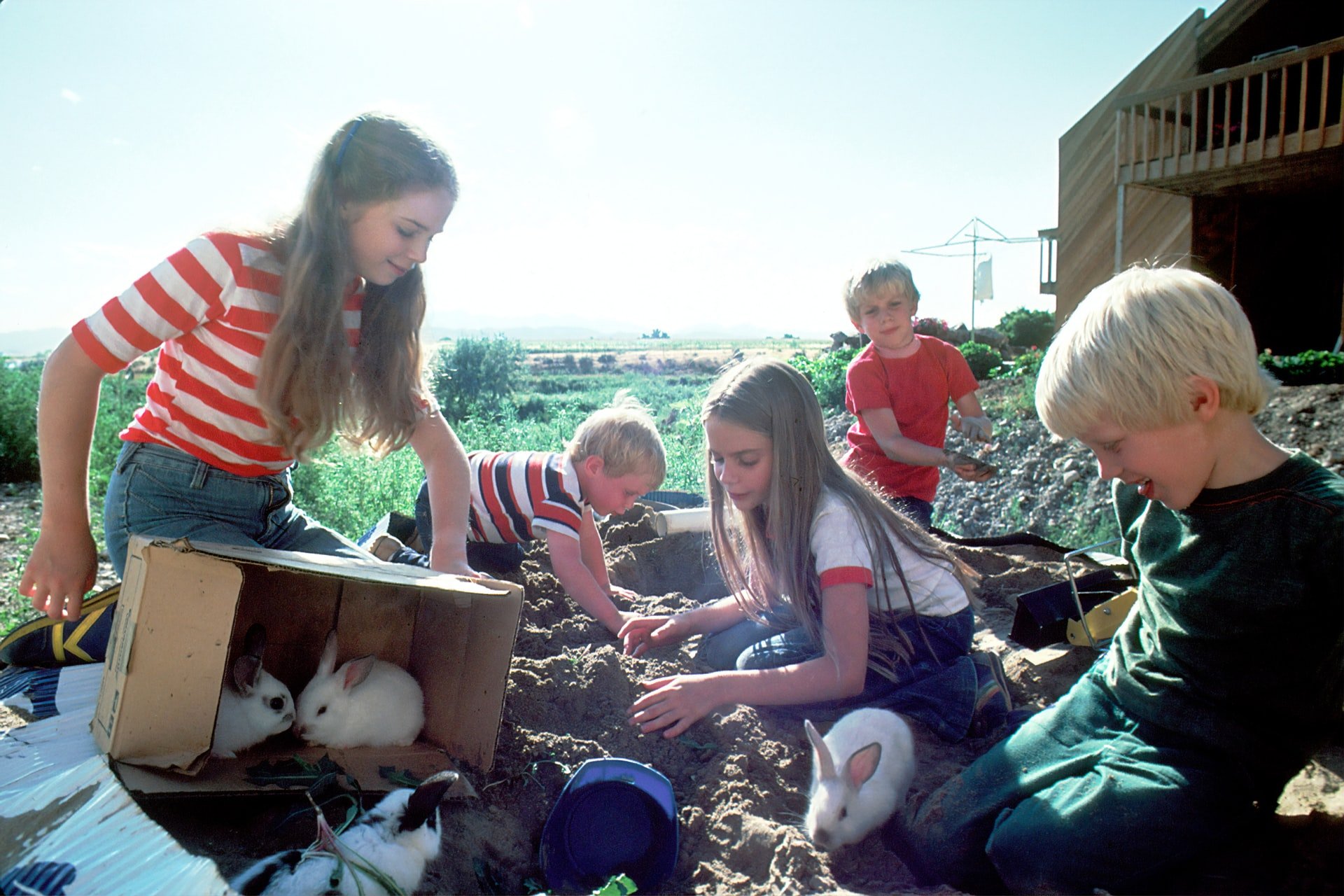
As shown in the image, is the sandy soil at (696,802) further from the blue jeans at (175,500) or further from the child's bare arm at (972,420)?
the child's bare arm at (972,420)

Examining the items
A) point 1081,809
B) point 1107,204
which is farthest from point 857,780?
point 1107,204

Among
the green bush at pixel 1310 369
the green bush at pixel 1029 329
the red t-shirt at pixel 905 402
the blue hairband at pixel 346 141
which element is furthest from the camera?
the green bush at pixel 1029 329

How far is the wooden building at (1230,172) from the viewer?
852cm

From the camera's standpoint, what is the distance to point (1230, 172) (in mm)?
9406

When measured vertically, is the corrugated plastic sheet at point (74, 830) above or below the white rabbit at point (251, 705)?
above

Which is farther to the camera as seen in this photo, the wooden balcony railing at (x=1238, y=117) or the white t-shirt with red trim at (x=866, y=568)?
the wooden balcony railing at (x=1238, y=117)

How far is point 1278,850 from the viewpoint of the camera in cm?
177

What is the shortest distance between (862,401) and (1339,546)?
2.59 meters

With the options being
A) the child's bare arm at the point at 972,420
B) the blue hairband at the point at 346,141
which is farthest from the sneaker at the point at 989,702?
the blue hairband at the point at 346,141

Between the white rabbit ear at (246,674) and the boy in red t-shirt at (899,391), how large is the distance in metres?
2.76

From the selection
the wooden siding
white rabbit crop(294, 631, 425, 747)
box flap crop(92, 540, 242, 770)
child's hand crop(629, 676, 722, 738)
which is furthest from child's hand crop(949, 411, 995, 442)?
the wooden siding

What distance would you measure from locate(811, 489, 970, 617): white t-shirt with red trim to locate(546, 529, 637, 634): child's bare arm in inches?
37.1

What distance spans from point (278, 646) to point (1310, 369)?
26.9 ft

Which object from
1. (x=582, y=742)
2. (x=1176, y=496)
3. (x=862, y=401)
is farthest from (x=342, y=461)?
(x=1176, y=496)
